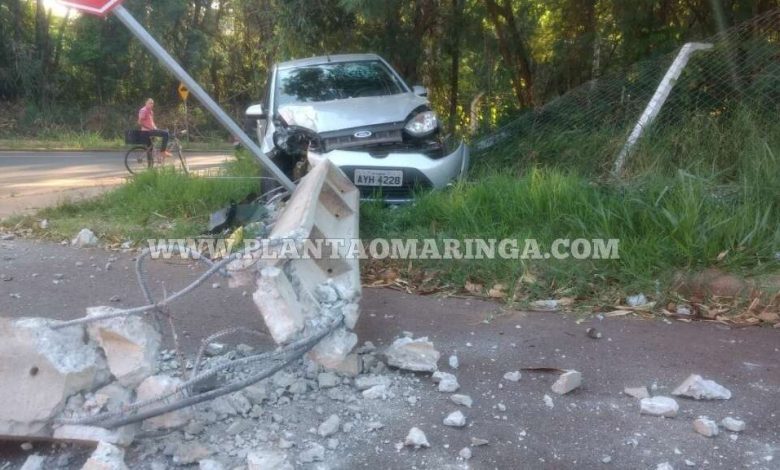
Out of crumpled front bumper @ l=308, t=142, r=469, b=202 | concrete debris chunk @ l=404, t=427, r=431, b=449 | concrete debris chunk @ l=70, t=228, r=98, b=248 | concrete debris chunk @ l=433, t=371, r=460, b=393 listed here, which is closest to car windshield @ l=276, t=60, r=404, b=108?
crumpled front bumper @ l=308, t=142, r=469, b=202

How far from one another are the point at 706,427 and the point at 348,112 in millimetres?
4707

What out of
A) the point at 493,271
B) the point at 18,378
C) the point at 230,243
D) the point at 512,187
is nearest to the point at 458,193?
the point at 512,187

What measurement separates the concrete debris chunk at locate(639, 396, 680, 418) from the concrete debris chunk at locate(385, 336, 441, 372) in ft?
3.45

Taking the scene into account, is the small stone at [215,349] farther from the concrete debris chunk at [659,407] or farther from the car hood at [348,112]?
the car hood at [348,112]

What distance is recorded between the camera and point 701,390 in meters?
3.54

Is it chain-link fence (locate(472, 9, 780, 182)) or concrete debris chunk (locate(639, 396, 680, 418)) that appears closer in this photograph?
concrete debris chunk (locate(639, 396, 680, 418))

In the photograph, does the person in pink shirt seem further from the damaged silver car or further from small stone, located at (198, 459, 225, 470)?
small stone, located at (198, 459, 225, 470)

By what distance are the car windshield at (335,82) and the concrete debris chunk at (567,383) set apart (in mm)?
4803

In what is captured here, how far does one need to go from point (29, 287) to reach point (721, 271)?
194 inches

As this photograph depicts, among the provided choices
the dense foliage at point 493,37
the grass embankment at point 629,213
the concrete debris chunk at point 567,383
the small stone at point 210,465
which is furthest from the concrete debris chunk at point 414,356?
the dense foliage at point 493,37

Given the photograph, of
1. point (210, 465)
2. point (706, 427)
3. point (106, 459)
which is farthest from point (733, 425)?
point (106, 459)

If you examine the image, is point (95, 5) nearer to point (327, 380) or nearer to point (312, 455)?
point (327, 380)

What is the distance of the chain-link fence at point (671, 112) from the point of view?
654 centimetres

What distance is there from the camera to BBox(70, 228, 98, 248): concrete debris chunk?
22.3 ft
